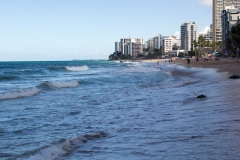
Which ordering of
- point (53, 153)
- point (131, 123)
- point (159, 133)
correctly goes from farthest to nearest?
point (131, 123) < point (159, 133) < point (53, 153)

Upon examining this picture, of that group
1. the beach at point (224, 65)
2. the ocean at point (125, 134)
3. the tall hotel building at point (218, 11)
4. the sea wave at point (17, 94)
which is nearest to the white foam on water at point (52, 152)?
the ocean at point (125, 134)

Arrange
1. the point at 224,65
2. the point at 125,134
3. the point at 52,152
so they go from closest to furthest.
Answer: the point at 52,152, the point at 125,134, the point at 224,65

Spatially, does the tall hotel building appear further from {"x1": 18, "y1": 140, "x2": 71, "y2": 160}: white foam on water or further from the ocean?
{"x1": 18, "y1": 140, "x2": 71, "y2": 160}: white foam on water

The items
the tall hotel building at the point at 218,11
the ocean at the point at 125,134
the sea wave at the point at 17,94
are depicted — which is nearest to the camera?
the ocean at the point at 125,134

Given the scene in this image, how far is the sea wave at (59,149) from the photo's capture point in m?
6.04

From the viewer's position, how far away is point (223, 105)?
1054 cm

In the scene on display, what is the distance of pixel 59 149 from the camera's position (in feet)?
21.4

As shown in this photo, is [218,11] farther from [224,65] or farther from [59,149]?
[59,149]

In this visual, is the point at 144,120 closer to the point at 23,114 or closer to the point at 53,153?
the point at 53,153

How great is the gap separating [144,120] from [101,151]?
3.37 metres

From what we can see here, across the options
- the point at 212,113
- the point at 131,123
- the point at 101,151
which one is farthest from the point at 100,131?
the point at 212,113

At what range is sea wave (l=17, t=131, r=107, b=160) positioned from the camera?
6.04 m

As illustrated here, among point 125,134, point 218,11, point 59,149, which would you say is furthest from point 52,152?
point 218,11

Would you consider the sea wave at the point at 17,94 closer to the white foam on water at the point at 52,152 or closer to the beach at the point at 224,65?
the white foam on water at the point at 52,152
